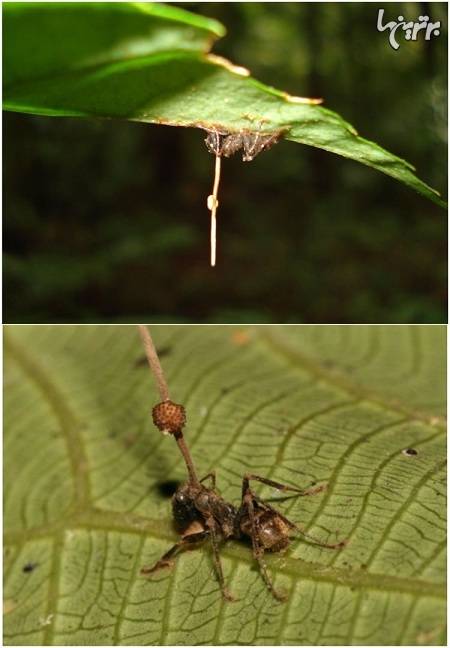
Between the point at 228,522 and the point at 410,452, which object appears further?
the point at 410,452

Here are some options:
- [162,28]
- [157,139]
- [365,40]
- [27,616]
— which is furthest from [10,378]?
[365,40]

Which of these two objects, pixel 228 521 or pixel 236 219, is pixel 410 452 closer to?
pixel 228 521

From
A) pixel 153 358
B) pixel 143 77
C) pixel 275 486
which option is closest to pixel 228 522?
pixel 275 486

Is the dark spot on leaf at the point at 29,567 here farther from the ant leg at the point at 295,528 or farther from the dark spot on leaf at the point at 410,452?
the dark spot on leaf at the point at 410,452

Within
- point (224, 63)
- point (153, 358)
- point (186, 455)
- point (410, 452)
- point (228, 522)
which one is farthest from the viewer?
point (410, 452)

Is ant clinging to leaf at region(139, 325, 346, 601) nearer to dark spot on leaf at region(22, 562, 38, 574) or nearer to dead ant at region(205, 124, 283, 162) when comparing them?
dark spot on leaf at region(22, 562, 38, 574)

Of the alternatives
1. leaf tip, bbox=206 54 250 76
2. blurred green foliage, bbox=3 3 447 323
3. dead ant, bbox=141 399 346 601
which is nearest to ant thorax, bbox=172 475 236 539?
dead ant, bbox=141 399 346 601

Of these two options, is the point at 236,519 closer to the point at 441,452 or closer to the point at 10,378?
Answer: the point at 441,452
